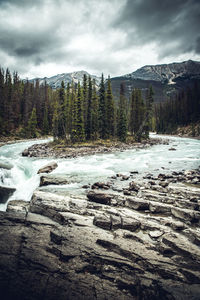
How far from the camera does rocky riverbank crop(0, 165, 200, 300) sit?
429cm

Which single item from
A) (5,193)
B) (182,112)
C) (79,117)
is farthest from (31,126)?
(182,112)

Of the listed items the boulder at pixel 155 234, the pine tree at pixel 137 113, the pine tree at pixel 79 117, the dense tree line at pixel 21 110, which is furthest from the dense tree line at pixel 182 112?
the boulder at pixel 155 234

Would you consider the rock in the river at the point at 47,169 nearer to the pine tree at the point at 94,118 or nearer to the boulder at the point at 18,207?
the boulder at the point at 18,207

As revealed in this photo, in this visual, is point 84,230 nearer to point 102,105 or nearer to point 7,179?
point 7,179

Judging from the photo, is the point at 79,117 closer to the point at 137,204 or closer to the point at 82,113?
the point at 82,113

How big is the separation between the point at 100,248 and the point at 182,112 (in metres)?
91.4

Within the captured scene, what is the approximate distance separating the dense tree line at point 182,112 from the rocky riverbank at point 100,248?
78703mm

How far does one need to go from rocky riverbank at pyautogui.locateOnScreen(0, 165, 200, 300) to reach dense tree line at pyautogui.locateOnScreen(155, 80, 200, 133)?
3099 inches

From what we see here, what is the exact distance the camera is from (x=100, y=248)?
5543 mm

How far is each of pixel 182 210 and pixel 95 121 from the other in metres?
35.5

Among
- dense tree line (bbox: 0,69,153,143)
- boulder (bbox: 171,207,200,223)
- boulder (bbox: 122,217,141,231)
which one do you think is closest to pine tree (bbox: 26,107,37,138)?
dense tree line (bbox: 0,69,153,143)

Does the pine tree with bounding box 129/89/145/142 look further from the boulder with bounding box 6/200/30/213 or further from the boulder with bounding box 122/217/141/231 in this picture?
the boulder with bounding box 122/217/141/231

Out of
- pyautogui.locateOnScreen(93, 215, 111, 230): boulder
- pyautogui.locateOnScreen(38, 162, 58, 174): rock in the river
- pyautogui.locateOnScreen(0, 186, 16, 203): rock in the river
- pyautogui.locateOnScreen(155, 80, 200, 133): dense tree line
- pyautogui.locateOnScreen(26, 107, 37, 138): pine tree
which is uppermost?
pyautogui.locateOnScreen(155, 80, 200, 133): dense tree line

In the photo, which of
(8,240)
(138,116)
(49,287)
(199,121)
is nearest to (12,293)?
(49,287)
